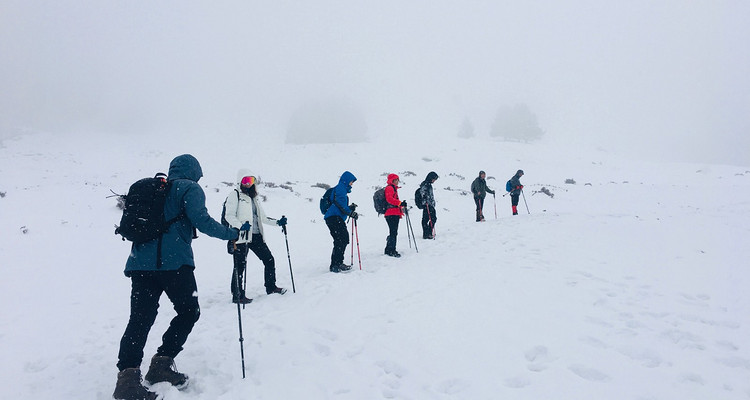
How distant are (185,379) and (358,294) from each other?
3603mm

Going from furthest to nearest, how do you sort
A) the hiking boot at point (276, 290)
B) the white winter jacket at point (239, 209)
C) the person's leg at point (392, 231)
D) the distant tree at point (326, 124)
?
1. the distant tree at point (326, 124)
2. the person's leg at point (392, 231)
3. the hiking boot at point (276, 290)
4. the white winter jacket at point (239, 209)

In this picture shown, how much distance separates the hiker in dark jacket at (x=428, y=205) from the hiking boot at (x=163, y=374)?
9.73m

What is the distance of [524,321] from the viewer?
17.2 feet

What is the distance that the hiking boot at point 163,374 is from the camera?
160 inches

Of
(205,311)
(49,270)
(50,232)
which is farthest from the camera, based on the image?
(50,232)

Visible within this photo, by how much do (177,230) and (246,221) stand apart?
2.42 meters

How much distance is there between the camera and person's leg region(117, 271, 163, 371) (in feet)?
12.6

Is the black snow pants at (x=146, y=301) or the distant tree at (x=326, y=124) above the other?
the distant tree at (x=326, y=124)

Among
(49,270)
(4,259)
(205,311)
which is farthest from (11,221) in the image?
(205,311)

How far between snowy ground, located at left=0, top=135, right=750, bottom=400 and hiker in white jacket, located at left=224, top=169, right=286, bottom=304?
0.52 metres

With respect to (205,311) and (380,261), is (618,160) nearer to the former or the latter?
(380,261)

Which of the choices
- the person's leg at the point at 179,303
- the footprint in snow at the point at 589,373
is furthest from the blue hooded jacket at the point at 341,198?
the footprint in snow at the point at 589,373

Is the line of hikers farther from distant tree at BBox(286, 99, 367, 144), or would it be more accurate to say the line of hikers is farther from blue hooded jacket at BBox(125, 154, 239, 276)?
distant tree at BBox(286, 99, 367, 144)

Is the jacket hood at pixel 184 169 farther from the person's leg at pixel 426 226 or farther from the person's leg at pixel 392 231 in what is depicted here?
the person's leg at pixel 426 226
